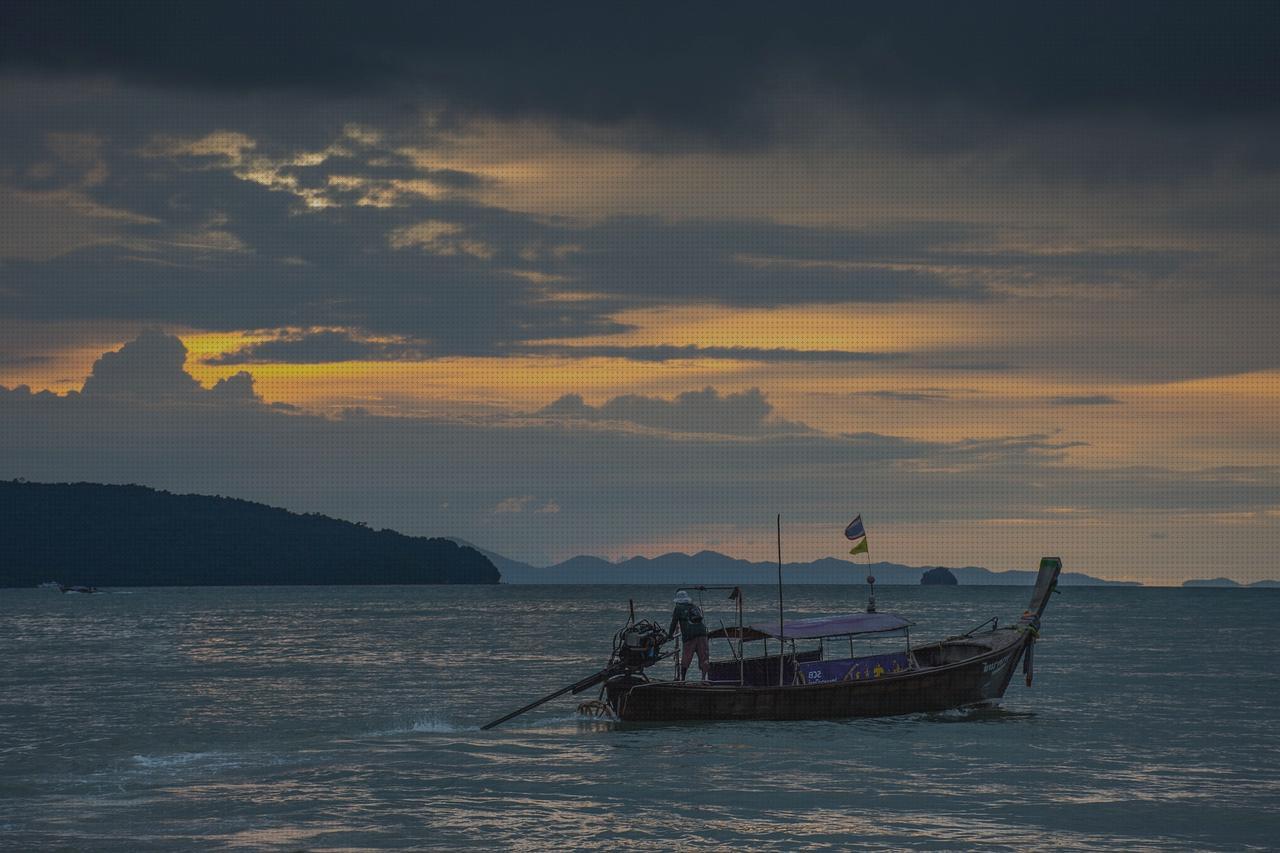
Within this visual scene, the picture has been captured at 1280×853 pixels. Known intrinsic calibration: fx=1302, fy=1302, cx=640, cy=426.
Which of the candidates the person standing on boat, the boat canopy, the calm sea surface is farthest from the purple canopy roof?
the calm sea surface

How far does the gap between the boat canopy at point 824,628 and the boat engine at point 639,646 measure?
1755mm

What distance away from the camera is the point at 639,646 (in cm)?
3616

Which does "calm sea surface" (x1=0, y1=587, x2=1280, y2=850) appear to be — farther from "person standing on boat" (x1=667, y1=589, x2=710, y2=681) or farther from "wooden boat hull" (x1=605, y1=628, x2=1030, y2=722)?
"person standing on boat" (x1=667, y1=589, x2=710, y2=681)

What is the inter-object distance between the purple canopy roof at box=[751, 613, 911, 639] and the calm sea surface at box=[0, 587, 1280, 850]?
2627mm

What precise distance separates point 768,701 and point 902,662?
611 cm

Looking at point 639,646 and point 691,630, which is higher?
point 691,630

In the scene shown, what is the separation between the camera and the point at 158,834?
22.8 meters

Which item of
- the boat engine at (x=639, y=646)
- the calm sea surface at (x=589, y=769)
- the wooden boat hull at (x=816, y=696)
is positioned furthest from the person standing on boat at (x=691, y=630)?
the calm sea surface at (x=589, y=769)

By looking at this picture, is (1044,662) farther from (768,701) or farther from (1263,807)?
(1263,807)

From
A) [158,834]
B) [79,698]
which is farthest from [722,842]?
[79,698]

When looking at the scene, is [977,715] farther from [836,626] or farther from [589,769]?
[589,769]

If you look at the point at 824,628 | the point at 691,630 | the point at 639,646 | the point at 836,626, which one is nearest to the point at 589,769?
the point at 639,646

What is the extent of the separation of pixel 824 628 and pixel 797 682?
1.71 meters

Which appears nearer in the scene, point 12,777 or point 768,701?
point 12,777
